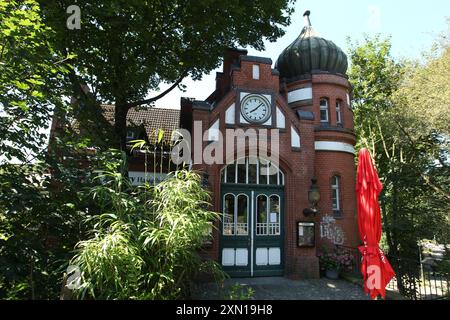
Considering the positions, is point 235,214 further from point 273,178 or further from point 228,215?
point 273,178

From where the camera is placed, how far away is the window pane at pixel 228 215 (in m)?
10.3

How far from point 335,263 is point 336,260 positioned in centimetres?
11

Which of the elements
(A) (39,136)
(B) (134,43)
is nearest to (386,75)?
(B) (134,43)

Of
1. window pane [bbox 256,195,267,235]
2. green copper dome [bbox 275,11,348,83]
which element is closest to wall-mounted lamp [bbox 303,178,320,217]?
window pane [bbox 256,195,267,235]

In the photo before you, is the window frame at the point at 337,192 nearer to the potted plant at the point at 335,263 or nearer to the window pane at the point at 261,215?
the potted plant at the point at 335,263

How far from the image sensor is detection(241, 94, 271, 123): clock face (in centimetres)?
1069

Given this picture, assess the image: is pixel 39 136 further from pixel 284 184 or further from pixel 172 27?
pixel 284 184

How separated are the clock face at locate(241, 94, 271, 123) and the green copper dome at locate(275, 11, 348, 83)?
109 inches

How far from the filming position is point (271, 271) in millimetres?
10320

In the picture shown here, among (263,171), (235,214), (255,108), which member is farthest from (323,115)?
(235,214)

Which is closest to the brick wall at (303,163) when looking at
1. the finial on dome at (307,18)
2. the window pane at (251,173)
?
the window pane at (251,173)

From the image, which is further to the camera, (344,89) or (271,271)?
(344,89)

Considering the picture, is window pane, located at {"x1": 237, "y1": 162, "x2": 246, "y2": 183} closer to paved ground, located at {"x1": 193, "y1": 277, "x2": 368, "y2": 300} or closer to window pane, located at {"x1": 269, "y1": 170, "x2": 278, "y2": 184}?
window pane, located at {"x1": 269, "y1": 170, "x2": 278, "y2": 184}
